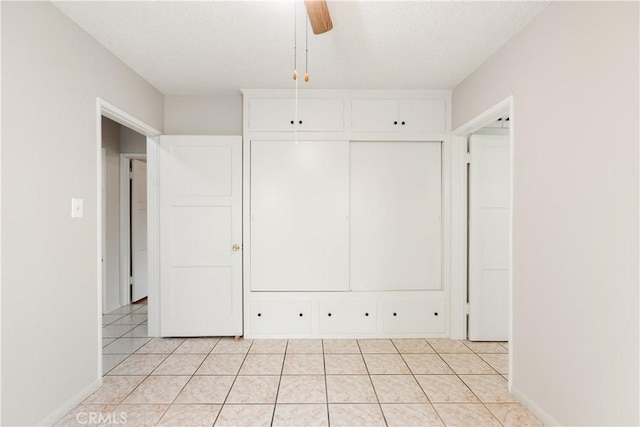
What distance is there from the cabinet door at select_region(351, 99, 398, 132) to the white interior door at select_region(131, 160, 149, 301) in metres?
3.05

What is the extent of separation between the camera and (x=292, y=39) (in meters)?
2.15

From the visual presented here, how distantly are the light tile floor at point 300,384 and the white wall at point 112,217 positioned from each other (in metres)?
0.99

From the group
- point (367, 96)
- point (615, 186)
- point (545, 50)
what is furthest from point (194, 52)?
point (615, 186)

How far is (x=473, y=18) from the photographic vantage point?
1.92 m

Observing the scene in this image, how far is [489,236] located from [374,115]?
5.18ft

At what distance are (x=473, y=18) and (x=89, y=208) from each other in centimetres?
271

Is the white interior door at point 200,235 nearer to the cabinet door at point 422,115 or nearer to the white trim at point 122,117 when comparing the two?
the white trim at point 122,117

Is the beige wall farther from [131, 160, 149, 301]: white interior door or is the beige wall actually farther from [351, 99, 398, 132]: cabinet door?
[351, 99, 398, 132]: cabinet door

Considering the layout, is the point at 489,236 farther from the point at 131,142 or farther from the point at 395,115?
the point at 131,142

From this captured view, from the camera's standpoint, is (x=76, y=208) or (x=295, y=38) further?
(x=295, y=38)

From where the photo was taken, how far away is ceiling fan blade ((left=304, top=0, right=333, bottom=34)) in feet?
4.66

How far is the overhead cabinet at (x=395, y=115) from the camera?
304cm

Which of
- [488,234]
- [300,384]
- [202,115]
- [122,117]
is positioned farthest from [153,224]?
[488,234]

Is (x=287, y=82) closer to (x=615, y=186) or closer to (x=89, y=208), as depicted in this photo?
(x=89, y=208)
